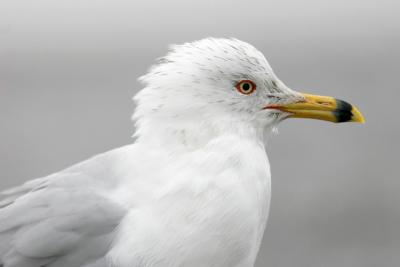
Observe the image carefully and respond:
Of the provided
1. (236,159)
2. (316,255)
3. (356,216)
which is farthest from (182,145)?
(356,216)

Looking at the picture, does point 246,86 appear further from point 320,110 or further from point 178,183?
point 178,183

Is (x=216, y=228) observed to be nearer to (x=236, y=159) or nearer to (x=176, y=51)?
(x=236, y=159)

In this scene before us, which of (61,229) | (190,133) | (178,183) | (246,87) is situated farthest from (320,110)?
(61,229)

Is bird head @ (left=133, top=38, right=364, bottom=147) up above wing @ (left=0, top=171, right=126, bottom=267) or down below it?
above

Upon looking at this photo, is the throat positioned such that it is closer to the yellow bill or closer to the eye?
the eye

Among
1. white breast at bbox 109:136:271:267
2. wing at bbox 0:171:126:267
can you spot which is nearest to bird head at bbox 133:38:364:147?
white breast at bbox 109:136:271:267

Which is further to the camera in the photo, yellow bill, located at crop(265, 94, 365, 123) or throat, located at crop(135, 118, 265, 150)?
yellow bill, located at crop(265, 94, 365, 123)

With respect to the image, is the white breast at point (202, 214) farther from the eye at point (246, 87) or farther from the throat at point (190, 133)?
the eye at point (246, 87)

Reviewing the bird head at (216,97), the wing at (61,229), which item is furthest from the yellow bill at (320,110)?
the wing at (61,229)
